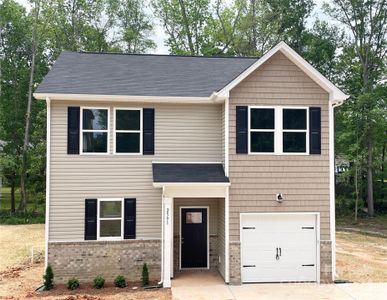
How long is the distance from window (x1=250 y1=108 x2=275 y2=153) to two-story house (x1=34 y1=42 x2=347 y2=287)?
0.10 feet

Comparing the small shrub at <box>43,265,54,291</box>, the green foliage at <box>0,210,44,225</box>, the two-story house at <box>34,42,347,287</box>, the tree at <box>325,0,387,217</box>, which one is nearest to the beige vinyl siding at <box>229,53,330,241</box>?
the two-story house at <box>34,42,347,287</box>

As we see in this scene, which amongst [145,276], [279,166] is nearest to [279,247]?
[279,166]

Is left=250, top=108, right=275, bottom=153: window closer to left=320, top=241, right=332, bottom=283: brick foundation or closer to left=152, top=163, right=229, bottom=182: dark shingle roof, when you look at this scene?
left=152, top=163, right=229, bottom=182: dark shingle roof

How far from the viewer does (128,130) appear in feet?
42.4

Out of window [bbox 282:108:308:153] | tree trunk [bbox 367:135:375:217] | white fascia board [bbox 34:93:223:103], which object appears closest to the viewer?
white fascia board [bbox 34:93:223:103]

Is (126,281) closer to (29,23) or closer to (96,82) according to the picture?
(96,82)

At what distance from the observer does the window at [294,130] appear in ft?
41.0

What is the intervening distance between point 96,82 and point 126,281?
6.64m

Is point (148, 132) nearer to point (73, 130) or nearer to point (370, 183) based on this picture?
point (73, 130)

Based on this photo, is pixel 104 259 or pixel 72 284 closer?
pixel 72 284

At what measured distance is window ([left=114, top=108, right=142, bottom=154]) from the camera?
12859mm

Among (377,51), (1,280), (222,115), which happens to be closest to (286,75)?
(222,115)

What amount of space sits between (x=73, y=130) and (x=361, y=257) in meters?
12.5

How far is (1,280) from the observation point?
503 inches
